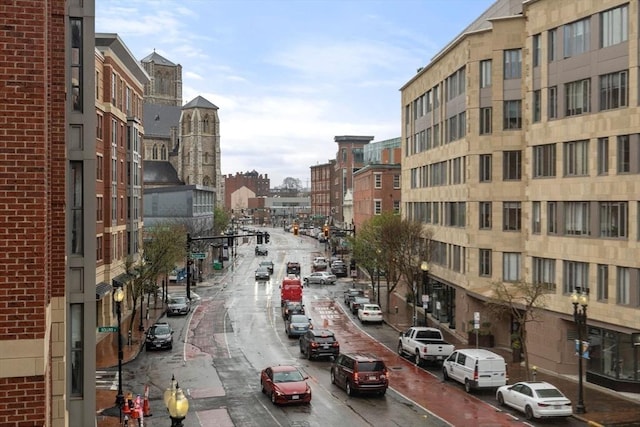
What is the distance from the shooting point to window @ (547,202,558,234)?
116ft

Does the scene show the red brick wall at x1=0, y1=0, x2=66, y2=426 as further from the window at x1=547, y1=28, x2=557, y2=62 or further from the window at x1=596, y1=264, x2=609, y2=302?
the window at x1=547, y1=28, x2=557, y2=62

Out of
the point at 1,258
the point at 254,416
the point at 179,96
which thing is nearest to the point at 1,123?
the point at 1,258

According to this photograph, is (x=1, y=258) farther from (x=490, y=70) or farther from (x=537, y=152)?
(x=490, y=70)

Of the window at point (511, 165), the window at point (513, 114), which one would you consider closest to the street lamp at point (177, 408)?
the window at point (511, 165)

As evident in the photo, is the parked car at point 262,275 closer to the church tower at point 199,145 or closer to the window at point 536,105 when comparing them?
the window at point 536,105

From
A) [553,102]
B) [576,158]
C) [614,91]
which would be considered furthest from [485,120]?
[614,91]

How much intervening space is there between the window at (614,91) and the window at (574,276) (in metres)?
7.27

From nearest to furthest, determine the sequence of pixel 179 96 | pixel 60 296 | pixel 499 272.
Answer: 1. pixel 60 296
2. pixel 499 272
3. pixel 179 96

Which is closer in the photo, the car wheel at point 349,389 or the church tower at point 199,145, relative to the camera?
the car wheel at point 349,389

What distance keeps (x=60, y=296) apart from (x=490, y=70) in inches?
1280

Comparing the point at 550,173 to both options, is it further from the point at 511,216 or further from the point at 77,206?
the point at 77,206

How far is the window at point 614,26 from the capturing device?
100 ft

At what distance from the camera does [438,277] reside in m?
51.8

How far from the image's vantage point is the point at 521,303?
122ft
